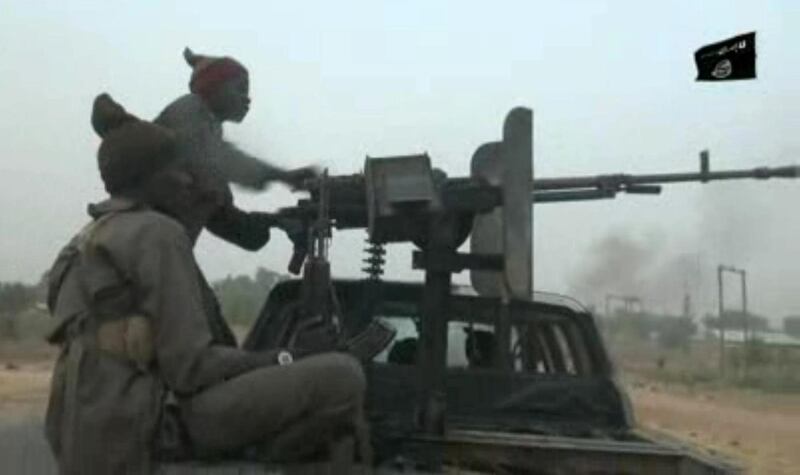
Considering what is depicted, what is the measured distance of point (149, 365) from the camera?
11.2 feet

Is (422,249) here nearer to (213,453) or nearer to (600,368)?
(213,453)

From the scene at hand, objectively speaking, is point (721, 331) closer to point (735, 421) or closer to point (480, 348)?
point (735, 421)

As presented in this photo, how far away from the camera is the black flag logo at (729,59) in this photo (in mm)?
6602

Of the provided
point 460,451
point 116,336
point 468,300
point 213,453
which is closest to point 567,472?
point 460,451

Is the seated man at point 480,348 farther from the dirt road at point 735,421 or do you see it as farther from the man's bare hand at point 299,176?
the dirt road at point 735,421

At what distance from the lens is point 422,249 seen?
491cm

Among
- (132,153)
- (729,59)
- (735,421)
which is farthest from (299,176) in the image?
(735,421)

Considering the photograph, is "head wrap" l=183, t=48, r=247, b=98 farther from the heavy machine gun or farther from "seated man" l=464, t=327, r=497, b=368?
"seated man" l=464, t=327, r=497, b=368

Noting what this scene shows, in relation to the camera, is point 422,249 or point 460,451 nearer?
point 460,451

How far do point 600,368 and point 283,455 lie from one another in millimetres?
3236

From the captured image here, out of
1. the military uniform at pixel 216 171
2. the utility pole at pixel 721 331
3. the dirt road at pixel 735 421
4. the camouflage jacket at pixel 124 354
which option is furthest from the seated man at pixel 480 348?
the utility pole at pixel 721 331

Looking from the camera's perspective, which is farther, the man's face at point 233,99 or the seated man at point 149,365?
the man's face at point 233,99

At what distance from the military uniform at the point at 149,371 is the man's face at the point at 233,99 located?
196 centimetres

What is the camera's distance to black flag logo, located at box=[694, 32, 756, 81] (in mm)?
6602
